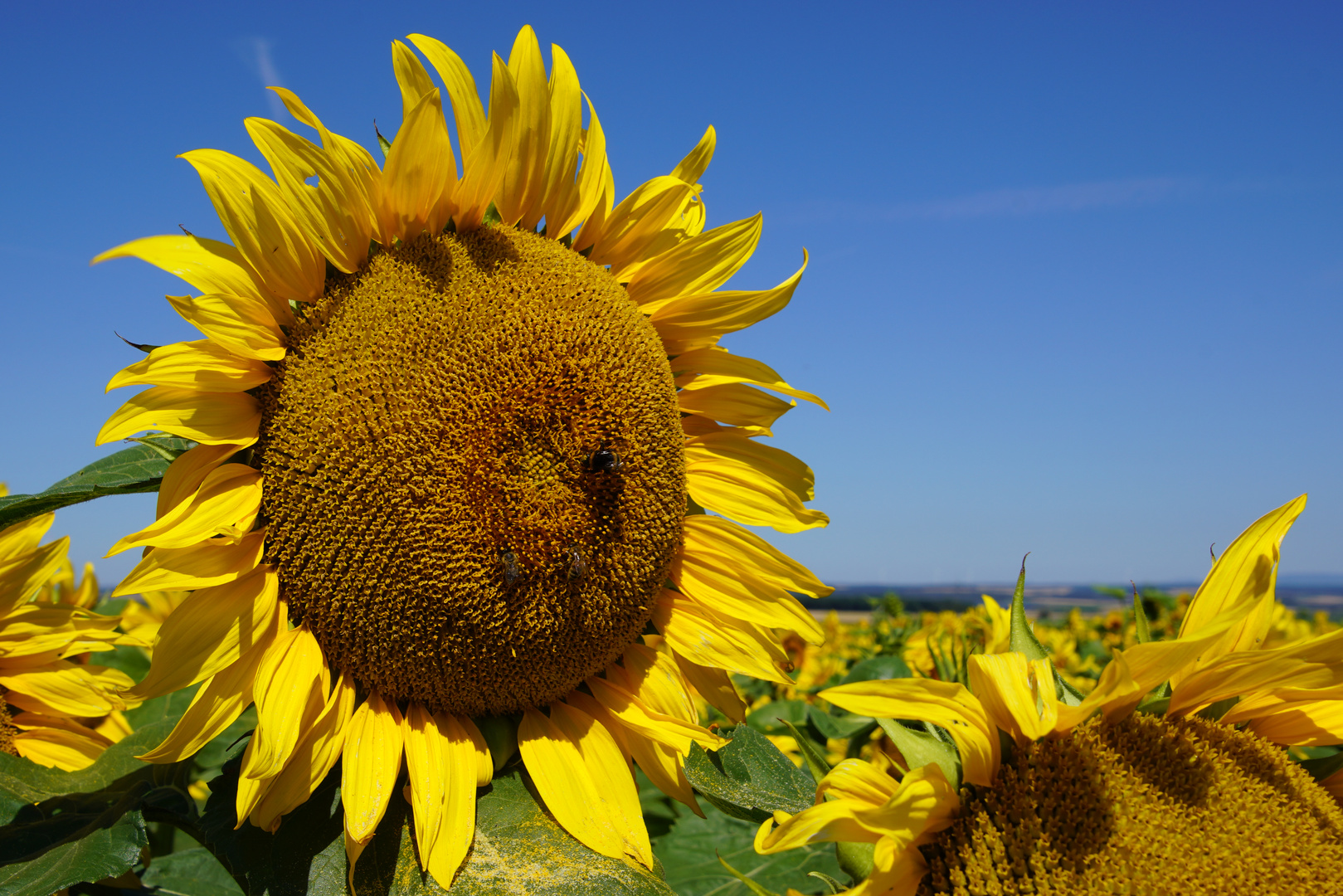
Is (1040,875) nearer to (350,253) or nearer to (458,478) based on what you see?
(458,478)

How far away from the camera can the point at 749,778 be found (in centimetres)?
232

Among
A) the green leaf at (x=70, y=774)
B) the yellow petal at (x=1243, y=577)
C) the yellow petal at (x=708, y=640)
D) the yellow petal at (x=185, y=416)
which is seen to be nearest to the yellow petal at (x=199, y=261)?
the yellow petal at (x=185, y=416)

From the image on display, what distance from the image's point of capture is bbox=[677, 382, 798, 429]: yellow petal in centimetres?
278

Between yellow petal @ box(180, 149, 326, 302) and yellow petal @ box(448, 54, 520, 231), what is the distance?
0.43 m

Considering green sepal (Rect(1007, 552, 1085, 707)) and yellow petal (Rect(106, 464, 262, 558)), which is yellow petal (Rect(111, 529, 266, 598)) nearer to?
yellow petal (Rect(106, 464, 262, 558))

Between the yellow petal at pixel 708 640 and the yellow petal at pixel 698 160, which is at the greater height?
the yellow petal at pixel 698 160

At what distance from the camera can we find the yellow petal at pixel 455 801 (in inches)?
79.5

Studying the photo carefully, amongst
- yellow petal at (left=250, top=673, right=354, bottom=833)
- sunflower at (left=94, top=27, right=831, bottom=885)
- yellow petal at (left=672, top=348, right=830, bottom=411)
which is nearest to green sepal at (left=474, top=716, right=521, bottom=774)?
sunflower at (left=94, top=27, right=831, bottom=885)

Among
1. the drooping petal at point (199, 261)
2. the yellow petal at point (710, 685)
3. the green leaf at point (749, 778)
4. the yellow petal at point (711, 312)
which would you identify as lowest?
the green leaf at point (749, 778)

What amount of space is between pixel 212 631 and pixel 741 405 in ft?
5.32

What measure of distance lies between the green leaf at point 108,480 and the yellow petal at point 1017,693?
76.0 inches

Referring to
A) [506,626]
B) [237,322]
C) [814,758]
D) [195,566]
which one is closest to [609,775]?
[506,626]

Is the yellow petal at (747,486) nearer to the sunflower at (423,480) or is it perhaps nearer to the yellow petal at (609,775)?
the sunflower at (423,480)

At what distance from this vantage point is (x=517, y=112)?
2.34 m
